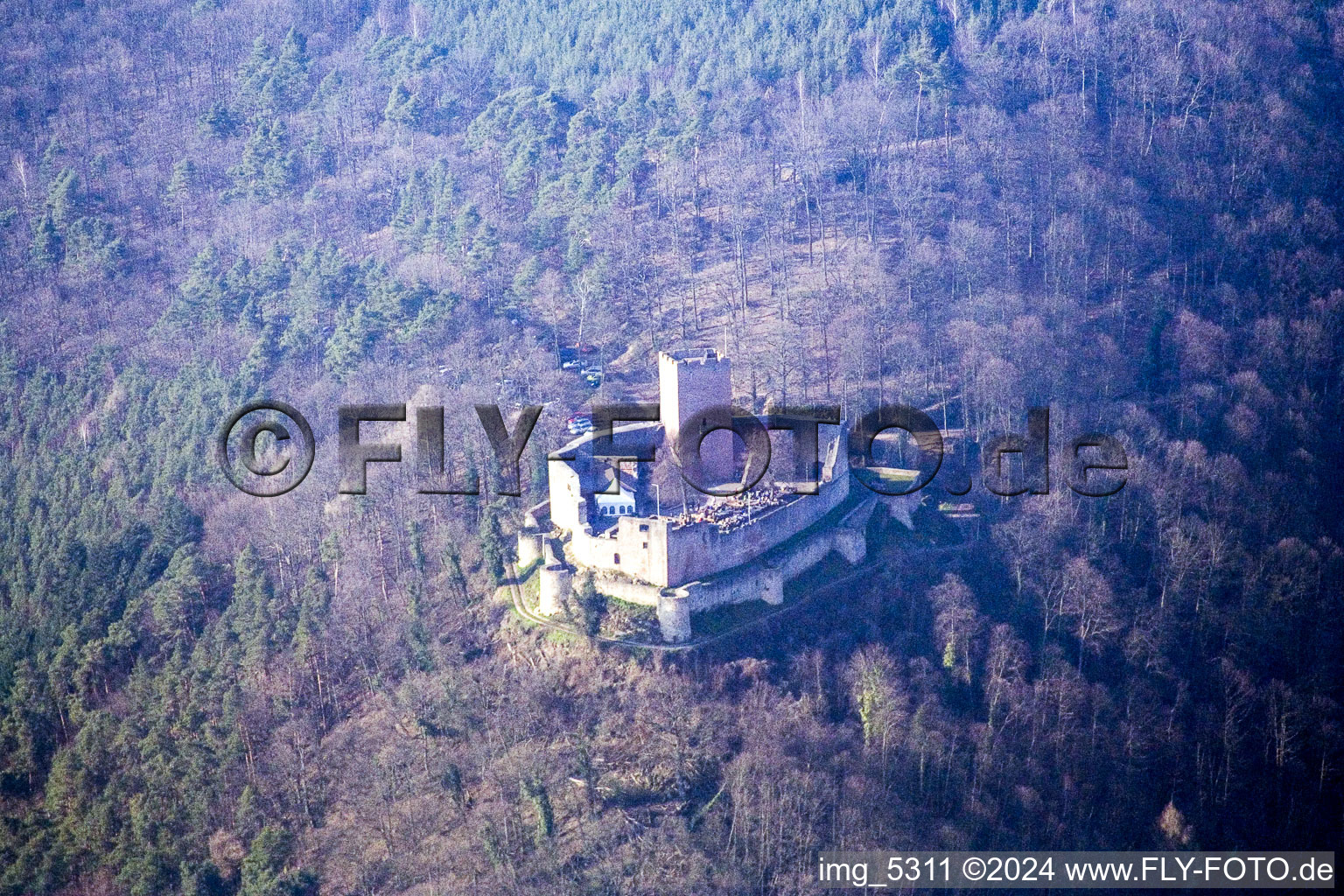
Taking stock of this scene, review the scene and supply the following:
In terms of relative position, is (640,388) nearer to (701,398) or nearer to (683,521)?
(701,398)

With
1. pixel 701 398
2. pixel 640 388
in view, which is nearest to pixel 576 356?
pixel 640 388

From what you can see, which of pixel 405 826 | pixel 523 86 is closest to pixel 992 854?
pixel 405 826

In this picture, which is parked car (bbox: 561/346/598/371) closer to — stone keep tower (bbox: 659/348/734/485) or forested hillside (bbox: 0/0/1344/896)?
forested hillside (bbox: 0/0/1344/896)

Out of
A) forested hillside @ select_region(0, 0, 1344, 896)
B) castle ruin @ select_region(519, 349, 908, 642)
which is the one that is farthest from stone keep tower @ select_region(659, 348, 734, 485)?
forested hillside @ select_region(0, 0, 1344, 896)

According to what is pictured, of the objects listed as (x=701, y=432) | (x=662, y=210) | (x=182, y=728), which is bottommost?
(x=182, y=728)

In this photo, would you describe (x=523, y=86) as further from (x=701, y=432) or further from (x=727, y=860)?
(x=727, y=860)
